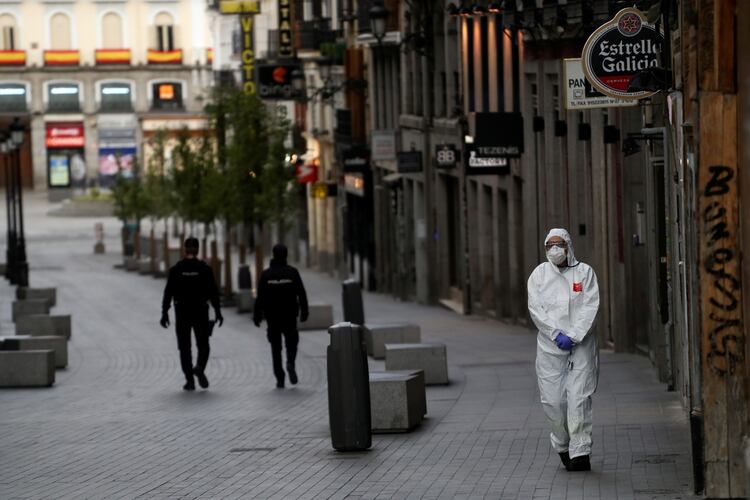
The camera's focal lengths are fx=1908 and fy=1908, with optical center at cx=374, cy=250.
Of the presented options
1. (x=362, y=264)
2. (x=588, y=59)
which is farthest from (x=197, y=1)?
(x=588, y=59)

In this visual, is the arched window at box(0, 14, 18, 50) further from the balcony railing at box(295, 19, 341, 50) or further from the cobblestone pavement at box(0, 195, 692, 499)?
the cobblestone pavement at box(0, 195, 692, 499)

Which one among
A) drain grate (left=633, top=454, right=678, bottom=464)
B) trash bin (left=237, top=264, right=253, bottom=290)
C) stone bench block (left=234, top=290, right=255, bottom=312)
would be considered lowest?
stone bench block (left=234, top=290, right=255, bottom=312)

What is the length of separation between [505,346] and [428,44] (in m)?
15.6

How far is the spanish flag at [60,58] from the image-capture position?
106875mm

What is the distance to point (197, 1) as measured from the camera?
109000 mm

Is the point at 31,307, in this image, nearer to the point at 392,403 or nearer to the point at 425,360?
the point at 425,360

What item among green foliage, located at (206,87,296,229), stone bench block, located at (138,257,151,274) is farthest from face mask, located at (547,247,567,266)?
stone bench block, located at (138,257,151,274)

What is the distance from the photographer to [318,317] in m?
31.1

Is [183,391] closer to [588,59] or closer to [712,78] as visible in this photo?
[588,59]

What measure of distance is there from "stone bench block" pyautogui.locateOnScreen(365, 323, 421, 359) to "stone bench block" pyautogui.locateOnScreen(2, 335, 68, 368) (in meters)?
4.08

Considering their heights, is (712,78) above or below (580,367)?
above

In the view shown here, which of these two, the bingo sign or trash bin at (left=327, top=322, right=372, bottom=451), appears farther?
the bingo sign

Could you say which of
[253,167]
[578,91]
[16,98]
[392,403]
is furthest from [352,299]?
[16,98]

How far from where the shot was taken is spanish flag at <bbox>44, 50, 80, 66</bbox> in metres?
107
